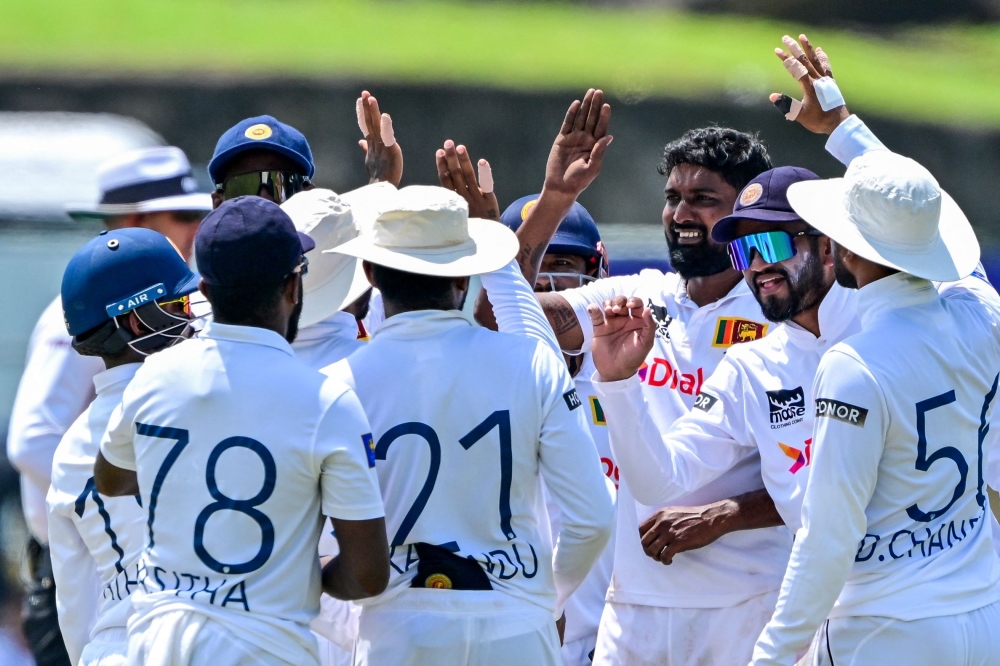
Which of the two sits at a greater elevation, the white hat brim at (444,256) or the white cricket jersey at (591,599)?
the white hat brim at (444,256)

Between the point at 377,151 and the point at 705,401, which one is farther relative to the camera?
the point at 377,151

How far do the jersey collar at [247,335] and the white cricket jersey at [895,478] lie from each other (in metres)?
1.24

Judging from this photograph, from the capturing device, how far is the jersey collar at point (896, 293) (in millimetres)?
2920

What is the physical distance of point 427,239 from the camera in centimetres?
281

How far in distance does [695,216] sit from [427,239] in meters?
1.46

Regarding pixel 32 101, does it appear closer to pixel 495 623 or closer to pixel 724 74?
pixel 724 74

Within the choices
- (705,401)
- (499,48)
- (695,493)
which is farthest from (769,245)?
(499,48)

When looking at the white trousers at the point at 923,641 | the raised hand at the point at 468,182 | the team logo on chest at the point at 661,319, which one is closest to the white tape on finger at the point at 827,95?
the team logo on chest at the point at 661,319

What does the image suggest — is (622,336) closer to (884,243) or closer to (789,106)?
(884,243)

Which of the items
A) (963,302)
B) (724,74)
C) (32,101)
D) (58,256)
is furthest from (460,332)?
(724,74)

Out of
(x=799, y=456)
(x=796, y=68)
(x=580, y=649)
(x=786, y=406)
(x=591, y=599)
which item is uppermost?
(x=796, y=68)

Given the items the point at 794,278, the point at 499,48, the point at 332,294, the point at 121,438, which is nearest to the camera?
the point at 121,438

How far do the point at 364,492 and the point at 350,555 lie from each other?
149mm

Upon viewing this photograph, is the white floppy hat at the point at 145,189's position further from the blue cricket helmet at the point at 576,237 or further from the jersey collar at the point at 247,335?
the jersey collar at the point at 247,335
